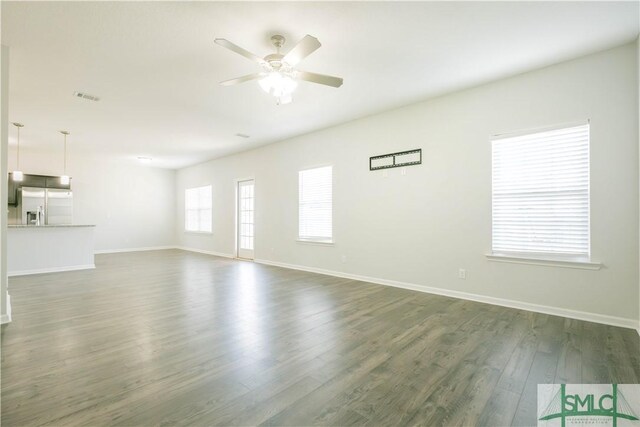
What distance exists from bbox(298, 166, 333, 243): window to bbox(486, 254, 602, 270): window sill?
2919mm

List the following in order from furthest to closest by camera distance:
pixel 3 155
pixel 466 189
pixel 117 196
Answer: pixel 117 196, pixel 466 189, pixel 3 155

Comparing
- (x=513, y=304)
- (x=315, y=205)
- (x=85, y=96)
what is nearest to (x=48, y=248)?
(x=85, y=96)

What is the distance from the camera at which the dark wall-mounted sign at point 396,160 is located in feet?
14.9

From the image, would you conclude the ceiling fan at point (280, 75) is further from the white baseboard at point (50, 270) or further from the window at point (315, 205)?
the white baseboard at point (50, 270)

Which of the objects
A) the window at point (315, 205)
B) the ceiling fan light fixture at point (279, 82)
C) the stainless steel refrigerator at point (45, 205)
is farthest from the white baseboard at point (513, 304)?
the stainless steel refrigerator at point (45, 205)

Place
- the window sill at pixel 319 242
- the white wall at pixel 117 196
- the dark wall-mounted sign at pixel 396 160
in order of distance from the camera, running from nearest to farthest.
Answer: the dark wall-mounted sign at pixel 396 160, the window sill at pixel 319 242, the white wall at pixel 117 196

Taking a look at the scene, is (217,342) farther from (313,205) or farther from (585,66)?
(585,66)

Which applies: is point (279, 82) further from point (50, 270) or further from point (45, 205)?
point (45, 205)

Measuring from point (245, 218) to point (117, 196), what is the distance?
4.75 m

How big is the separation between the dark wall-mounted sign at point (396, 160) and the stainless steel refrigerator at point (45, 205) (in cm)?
830

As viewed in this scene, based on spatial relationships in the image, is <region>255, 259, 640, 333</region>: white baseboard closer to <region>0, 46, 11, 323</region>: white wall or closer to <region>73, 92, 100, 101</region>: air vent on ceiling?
<region>0, 46, 11, 323</region>: white wall

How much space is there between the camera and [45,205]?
25.6 feet

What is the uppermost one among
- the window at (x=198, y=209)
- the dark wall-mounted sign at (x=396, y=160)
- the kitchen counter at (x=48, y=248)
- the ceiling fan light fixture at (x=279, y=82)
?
the ceiling fan light fixture at (x=279, y=82)

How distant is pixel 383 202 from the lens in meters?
4.93
